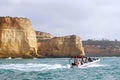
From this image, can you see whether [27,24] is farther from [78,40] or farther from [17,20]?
[78,40]

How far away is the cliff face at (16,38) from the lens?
359ft

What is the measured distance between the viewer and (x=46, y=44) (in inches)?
5399

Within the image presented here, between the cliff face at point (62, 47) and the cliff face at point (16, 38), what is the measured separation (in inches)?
641

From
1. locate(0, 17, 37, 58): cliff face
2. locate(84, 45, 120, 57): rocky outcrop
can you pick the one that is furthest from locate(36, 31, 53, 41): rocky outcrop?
locate(0, 17, 37, 58): cliff face

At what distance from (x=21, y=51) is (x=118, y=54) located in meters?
91.1

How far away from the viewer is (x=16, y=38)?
11431cm

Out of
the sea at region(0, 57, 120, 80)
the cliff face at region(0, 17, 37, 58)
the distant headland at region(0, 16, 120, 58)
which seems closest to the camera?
the sea at region(0, 57, 120, 80)

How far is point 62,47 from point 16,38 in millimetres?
24924

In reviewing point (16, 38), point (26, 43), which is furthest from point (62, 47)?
point (16, 38)

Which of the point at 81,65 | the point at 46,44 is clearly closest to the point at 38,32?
the point at 46,44

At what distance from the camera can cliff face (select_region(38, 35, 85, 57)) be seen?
436 ft

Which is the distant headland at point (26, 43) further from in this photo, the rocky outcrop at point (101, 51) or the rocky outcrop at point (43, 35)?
the rocky outcrop at point (101, 51)

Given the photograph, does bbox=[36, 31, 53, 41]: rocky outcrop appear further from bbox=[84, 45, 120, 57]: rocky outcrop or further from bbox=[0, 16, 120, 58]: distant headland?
bbox=[84, 45, 120, 57]: rocky outcrop

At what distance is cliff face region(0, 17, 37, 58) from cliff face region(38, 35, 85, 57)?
16.3 m
